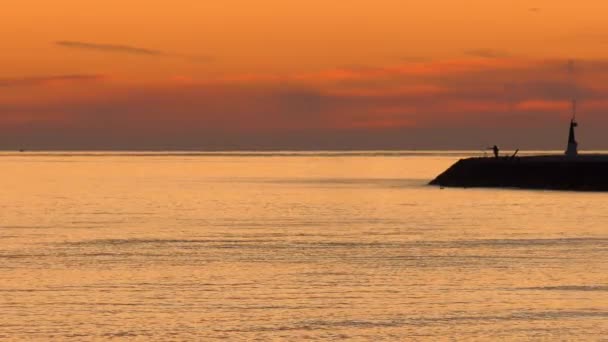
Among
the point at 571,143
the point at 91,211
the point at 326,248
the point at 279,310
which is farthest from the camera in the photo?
the point at 571,143

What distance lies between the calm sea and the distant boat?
29300 mm

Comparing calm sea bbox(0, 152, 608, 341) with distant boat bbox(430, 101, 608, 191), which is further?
distant boat bbox(430, 101, 608, 191)

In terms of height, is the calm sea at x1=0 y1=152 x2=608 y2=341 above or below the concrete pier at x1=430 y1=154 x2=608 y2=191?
below

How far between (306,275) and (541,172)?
8014 cm

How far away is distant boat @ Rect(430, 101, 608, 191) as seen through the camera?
117m

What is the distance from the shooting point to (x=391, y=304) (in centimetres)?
3691

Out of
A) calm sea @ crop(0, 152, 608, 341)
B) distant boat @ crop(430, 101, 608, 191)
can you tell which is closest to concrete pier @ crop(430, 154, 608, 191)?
distant boat @ crop(430, 101, 608, 191)

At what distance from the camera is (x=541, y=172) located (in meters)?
122

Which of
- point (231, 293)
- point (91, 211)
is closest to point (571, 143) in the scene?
point (91, 211)

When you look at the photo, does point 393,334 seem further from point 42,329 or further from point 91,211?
point 91,211

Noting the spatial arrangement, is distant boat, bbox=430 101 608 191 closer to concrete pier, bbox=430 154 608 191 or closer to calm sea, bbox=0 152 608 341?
concrete pier, bbox=430 154 608 191

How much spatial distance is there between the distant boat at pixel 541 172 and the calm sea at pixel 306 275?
96.1 ft

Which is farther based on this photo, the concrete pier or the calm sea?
the concrete pier

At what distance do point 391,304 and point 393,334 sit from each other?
16.9ft
